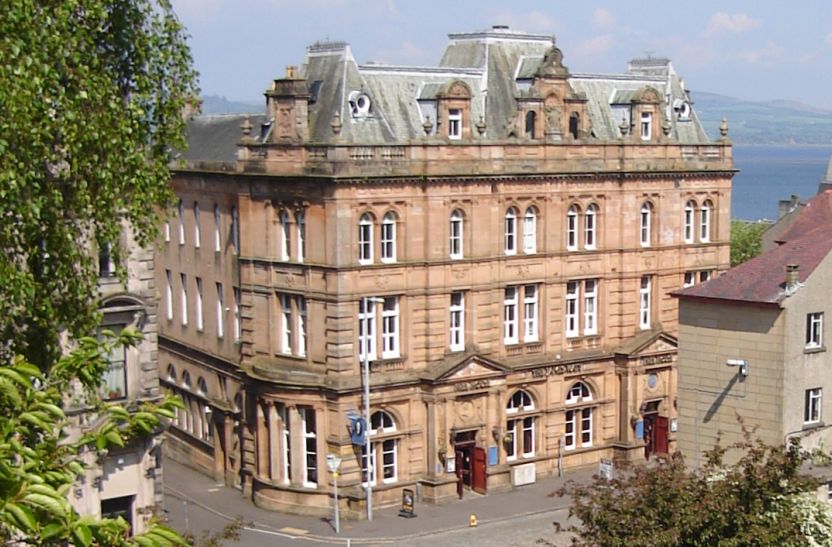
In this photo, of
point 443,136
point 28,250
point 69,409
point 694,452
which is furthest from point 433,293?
point 28,250

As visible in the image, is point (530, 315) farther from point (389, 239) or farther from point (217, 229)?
point (217, 229)

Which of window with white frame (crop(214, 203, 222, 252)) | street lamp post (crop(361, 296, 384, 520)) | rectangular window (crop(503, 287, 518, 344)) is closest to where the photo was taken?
street lamp post (crop(361, 296, 384, 520))

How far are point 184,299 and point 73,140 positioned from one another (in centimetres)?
3686

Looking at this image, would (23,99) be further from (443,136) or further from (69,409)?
(443,136)

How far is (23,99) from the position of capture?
76.0 ft

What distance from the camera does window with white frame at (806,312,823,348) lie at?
4497cm

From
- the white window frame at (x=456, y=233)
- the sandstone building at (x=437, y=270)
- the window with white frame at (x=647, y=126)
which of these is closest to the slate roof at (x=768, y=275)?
the white window frame at (x=456, y=233)

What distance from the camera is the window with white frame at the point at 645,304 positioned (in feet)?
196

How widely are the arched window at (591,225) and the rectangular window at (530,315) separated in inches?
137

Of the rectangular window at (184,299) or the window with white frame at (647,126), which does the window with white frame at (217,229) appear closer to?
the rectangular window at (184,299)

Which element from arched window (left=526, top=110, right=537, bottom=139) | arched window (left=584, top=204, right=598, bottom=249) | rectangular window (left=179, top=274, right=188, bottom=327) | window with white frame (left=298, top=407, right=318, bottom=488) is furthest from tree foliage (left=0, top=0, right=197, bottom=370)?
rectangular window (left=179, top=274, right=188, bottom=327)

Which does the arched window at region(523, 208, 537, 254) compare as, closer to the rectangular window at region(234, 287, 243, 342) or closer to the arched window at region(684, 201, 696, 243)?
the arched window at region(684, 201, 696, 243)

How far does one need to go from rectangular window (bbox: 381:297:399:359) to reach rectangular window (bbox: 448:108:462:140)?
7.20 m

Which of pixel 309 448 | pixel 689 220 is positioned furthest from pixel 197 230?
pixel 689 220
